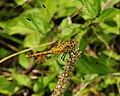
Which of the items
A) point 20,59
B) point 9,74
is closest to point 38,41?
point 20,59

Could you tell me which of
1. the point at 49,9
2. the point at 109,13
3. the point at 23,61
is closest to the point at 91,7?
the point at 109,13

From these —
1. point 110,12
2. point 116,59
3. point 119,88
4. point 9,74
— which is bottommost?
point 119,88

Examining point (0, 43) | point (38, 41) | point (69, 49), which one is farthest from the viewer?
point (0, 43)

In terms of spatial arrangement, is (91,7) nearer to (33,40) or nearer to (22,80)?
(33,40)

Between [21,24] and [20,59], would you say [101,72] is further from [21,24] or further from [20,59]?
[20,59]

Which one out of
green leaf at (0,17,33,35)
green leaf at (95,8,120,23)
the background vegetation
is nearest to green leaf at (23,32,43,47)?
the background vegetation

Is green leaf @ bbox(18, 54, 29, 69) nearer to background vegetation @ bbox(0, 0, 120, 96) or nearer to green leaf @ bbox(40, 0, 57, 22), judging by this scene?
background vegetation @ bbox(0, 0, 120, 96)

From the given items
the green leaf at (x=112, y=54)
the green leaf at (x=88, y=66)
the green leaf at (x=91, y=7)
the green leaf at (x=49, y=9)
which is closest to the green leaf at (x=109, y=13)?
the green leaf at (x=91, y=7)

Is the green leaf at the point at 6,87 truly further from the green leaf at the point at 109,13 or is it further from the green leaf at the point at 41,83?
the green leaf at the point at 109,13
